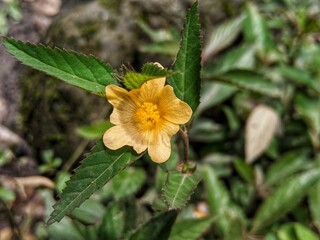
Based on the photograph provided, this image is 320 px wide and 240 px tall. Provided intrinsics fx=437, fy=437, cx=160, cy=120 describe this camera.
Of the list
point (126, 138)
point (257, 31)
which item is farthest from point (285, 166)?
point (126, 138)

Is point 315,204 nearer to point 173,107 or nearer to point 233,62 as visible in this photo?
point 233,62

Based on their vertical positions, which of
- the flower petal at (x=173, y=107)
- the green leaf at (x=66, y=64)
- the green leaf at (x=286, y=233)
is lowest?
the green leaf at (x=286, y=233)

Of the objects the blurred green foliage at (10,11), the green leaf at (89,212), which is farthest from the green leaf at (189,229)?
the blurred green foliage at (10,11)

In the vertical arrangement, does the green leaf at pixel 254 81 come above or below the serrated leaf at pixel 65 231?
below

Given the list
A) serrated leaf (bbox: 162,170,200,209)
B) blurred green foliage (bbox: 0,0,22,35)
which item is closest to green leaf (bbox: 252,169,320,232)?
serrated leaf (bbox: 162,170,200,209)

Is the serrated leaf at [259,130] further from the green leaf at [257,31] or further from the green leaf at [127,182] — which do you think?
the green leaf at [127,182]

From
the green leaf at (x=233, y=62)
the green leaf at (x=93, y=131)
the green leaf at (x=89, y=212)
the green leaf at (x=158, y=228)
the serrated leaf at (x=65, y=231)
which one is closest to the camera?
the green leaf at (x=158, y=228)

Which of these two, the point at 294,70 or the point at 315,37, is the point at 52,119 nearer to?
the point at 294,70
